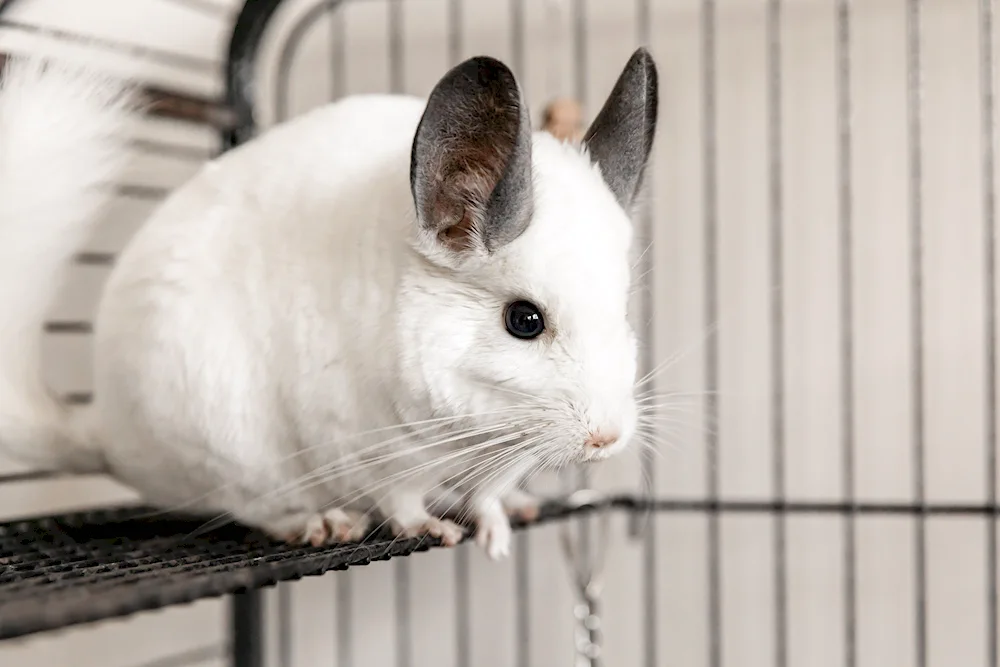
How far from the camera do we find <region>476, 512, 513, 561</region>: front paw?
1.09 metres

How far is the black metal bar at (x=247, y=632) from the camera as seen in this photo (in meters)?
1.51

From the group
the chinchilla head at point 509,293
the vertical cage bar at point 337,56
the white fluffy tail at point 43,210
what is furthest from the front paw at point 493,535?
the vertical cage bar at point 337,56

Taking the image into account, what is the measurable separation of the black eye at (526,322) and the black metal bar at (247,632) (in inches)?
28.9

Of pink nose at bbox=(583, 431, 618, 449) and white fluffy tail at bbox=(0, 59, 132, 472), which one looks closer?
pink nose at bbox=(583, 431, 618, 449)

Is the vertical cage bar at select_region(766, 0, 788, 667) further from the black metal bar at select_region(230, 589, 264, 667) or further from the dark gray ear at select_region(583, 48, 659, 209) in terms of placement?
the black metal bar at select_region(230, 589, 264, 667)

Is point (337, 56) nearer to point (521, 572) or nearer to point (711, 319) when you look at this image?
point (711, 319)

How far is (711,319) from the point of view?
5.40ft

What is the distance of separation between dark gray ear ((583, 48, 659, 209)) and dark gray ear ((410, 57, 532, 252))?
0.16 metres

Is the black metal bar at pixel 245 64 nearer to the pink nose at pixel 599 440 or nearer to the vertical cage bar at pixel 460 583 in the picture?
the vertical cage bar at pixel 460 583

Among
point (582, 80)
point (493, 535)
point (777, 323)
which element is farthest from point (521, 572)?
point (582, 80)

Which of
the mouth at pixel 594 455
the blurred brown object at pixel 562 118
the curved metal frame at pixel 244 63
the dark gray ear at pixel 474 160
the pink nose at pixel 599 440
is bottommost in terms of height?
the mouth at pixel 594 455

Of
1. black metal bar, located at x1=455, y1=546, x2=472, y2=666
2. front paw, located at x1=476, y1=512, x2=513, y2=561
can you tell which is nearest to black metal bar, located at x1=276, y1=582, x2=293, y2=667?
black metal bar, located at x1=455, y1=546, x2=472, y2=666

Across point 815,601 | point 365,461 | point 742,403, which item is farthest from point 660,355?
point 365,461

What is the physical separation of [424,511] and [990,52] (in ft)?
2.96
